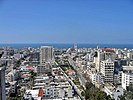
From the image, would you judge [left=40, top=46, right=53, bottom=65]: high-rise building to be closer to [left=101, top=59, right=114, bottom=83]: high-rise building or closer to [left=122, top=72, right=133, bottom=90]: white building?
[left=101, top=59, right=114, bottom=83]: high-rise building

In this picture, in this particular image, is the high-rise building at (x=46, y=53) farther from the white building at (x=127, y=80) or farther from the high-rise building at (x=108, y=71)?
the white building at (x=127, y=80)

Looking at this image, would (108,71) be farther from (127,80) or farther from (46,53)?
(46,53)

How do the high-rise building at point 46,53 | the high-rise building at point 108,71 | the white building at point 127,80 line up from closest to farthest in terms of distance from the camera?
the white building at point 127,80
the high-rise building at point 108,71
the high-rise building at point 46,53


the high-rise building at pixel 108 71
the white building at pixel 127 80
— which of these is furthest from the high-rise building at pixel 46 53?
the white building at pixel 127 80

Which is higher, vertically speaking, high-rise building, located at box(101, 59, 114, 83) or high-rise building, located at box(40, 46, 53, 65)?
high-rise building, located at box(40, 46, 53, 65)

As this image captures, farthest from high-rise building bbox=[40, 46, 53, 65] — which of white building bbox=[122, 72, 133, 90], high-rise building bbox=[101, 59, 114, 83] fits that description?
white building bbox=[122, 72, 133, 90]

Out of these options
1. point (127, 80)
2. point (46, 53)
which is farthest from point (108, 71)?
point (46, 53)

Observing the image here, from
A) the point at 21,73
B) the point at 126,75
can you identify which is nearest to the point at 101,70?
the point at 126,75

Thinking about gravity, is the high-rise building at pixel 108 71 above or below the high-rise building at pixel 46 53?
below

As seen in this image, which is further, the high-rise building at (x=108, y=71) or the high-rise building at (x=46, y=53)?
the high-rise building at (x=46, y=53)
